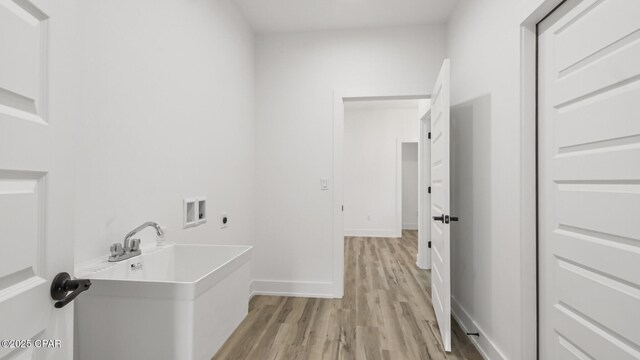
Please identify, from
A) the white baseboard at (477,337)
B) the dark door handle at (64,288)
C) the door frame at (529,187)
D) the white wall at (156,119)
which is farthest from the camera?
the white baseboard at (477,337)

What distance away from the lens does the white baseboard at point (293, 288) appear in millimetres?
2879

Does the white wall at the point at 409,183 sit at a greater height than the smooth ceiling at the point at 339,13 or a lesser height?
A: lesser

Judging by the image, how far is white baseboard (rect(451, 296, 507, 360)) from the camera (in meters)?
1.76

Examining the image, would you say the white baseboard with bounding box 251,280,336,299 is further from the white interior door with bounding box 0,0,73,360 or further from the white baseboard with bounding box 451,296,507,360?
the white interior door with bounding box 0,0,73,360

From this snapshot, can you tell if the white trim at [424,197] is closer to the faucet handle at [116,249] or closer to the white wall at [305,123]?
the white wall at [305,123]

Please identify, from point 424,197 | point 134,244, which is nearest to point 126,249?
point 134,244

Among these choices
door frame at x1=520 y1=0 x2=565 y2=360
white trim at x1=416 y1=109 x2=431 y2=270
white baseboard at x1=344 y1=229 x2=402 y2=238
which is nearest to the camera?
door frame at x1=520 y1=0 x2=565 y2=360

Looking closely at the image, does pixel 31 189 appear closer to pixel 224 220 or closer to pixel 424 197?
pixel 224 220

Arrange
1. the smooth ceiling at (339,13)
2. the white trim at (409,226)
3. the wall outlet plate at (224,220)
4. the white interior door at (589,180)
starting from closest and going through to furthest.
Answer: the white interior door at (589,180) < the wall outlet plate at (224,220) < the smooth ceiling at (339,13) < the white trim at (409,226)

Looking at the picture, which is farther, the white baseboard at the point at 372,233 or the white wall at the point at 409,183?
the white wall at the point at 409,183

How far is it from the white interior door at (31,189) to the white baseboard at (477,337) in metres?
2.10

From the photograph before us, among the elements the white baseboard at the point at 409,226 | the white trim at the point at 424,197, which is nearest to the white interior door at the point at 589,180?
the white trim at the point at 424,197

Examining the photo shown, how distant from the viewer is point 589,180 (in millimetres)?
1151

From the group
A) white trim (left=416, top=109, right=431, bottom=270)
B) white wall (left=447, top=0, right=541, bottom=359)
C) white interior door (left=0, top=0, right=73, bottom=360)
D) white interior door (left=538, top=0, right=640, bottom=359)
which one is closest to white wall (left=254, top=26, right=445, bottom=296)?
white wall (left=447, top=0, right=541, bottom=359)
